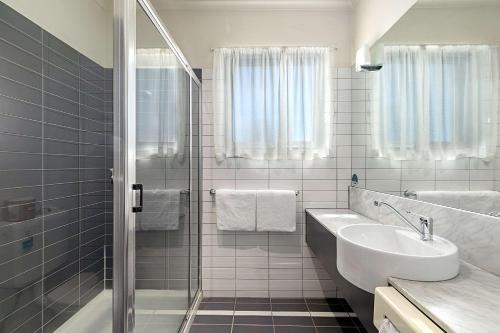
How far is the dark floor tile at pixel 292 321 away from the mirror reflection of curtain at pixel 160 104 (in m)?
1.41

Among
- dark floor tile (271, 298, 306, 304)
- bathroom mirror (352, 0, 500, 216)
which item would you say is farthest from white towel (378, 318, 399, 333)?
dark floor tile (271, 298, 306, 304)

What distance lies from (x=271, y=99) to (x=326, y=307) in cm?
179

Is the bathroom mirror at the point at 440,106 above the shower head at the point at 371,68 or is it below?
below

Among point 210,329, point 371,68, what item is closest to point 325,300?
point 210,329

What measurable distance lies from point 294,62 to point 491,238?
1803 mm

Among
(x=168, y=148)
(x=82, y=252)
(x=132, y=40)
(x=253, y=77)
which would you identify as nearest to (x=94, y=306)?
(x=82, y=252)

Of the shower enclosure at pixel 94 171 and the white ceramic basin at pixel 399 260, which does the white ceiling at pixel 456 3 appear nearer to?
the white ceramic basin at pixel 399 260

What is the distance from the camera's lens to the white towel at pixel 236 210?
231cm

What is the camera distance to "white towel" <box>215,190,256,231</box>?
2307 millimetres

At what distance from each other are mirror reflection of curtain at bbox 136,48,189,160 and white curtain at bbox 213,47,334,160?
1.65 feet

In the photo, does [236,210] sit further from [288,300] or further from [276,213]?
[288,300]

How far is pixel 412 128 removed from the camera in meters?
1.63

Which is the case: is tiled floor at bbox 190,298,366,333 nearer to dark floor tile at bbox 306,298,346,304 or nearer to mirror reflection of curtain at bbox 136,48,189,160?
dark floor tile at bbox 306,298,346,304

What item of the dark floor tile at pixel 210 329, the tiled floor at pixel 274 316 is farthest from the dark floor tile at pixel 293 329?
the dark floor tile at pixel 210 329
